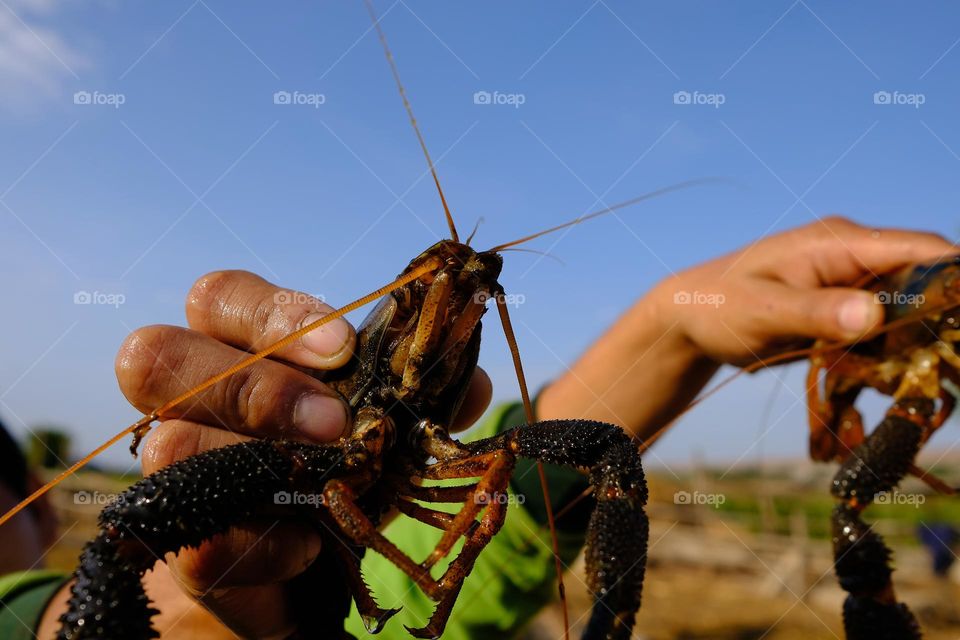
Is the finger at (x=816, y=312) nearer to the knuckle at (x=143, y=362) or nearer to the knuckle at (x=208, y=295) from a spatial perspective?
the knuckle at (x=208, y=295)

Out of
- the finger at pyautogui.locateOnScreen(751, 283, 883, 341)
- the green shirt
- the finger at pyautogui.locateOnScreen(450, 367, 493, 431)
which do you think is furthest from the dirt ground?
the finger at pyautogui.locateOnScreen(450, 367, 493, 431)

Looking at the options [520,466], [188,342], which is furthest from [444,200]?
[520,466]

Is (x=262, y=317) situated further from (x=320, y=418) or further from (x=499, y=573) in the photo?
(x=499, y=573)

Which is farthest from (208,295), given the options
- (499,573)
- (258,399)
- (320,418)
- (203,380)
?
(499,573)

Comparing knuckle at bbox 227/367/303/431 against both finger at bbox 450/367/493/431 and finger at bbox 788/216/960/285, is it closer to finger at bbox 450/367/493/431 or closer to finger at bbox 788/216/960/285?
finger at bbox 450/367/493/431

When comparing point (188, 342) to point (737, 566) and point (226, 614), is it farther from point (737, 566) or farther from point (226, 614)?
point (737, 566)

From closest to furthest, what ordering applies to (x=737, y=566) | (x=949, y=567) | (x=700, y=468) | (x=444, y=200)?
(x=444, y=200) → (x=949, y=567) → (x=737, y=566) → (x=700, y=468)

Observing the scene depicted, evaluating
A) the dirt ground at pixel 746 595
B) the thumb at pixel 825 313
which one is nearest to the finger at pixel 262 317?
the thumb at pixel 825 313
